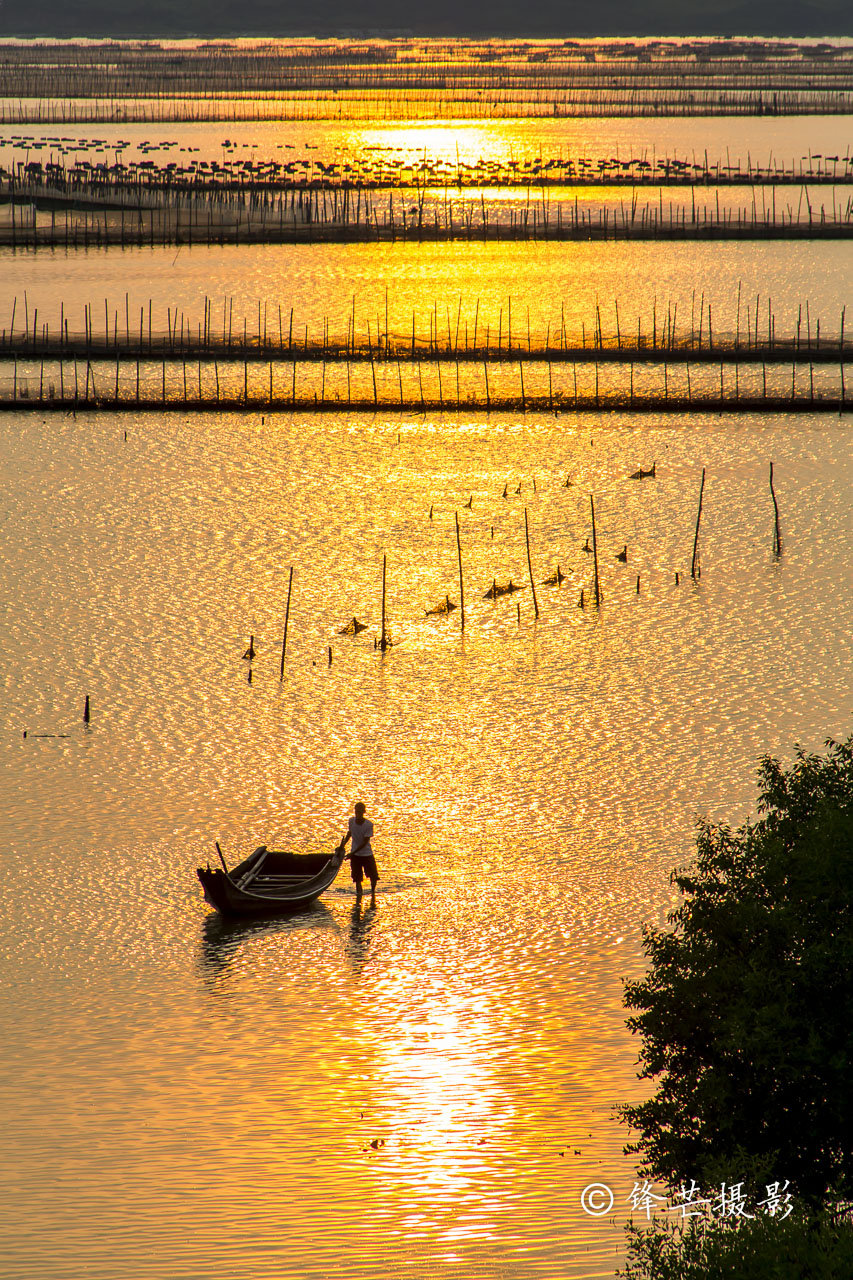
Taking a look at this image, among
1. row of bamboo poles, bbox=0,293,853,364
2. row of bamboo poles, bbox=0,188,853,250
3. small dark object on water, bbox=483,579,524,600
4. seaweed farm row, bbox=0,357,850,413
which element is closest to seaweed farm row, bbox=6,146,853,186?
row of bamboo poles, bbox=0,188,853,250

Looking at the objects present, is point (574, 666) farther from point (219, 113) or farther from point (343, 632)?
point (219, 113)

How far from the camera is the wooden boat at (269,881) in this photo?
2136 cm

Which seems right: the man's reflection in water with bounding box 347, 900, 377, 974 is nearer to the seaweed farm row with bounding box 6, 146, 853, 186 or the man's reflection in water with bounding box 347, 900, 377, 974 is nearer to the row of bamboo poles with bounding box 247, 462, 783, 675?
the row of bamboo poles with bounding box 247, 462, 783, 675

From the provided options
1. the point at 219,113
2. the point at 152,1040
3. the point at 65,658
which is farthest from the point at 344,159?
the point at 152,1040

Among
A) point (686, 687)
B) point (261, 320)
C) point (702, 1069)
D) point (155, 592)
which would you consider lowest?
point (702, 1069)

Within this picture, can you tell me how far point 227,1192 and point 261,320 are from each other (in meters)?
57.3

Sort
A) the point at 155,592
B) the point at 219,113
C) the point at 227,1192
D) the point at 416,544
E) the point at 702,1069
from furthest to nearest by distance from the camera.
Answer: the point at 219,113 → the point at 416,544 → the point at 155,592 → the point at 227,1192 → the point at 702,1069

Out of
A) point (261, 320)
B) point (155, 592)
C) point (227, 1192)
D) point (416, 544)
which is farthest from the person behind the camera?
point (261, 320)

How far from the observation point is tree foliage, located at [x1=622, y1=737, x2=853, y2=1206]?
12.7 meters

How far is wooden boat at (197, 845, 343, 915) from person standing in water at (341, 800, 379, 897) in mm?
371

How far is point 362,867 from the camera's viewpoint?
22.1 metres

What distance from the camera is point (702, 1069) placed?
14.1 m

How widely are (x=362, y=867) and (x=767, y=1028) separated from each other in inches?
405

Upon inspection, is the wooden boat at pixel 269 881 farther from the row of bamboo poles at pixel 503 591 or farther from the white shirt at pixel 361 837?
the row of bamboo poles at pixel 503 591
